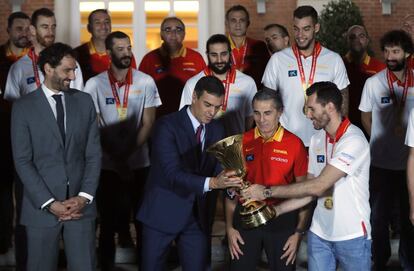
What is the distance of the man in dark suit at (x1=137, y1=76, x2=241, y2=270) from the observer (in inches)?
195

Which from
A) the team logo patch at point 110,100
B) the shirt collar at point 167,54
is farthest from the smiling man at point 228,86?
the shirt collar at point 167,54

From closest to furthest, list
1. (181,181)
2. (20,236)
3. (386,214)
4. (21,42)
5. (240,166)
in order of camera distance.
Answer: (240,166) < (181,181) < (20,236) < (386,214) < (21,42)

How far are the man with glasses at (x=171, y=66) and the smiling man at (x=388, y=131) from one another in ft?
5.69

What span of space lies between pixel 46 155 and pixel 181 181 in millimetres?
916

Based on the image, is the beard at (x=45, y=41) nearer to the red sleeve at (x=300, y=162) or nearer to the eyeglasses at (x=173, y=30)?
the eyeglasses at (x=173, y=30)

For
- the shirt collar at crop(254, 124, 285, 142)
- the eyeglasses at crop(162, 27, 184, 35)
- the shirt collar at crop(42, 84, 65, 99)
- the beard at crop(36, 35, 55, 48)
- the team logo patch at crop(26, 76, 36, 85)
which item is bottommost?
the shirt collar at crop(254, 124, 285, 142)

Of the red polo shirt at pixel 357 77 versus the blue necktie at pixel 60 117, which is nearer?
the blue necktie at pixel 60 117

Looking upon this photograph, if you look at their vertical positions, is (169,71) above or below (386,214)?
above

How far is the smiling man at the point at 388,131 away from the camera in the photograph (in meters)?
6.20

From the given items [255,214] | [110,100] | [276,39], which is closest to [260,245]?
[255,214]

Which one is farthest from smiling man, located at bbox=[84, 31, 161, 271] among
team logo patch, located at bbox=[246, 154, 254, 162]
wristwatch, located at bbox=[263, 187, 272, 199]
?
wristwatch, located at bbox=[263, 187, 272, 199]

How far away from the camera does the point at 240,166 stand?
4.65 meters

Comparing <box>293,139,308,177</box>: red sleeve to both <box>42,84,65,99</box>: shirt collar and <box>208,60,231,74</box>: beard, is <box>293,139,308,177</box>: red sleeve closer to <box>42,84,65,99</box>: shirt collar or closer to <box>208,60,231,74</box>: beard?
<box>208,60,231,74</box>: beard

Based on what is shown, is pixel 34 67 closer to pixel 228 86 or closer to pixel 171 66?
pixel 171 66
